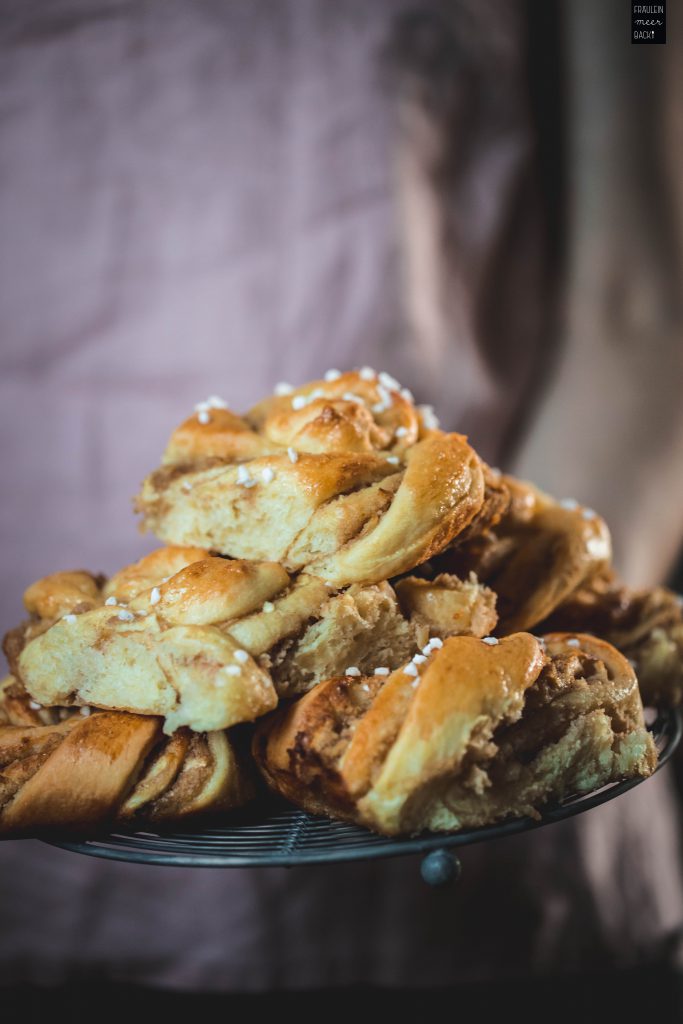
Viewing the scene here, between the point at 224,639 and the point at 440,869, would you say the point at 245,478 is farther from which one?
the point at 440,869

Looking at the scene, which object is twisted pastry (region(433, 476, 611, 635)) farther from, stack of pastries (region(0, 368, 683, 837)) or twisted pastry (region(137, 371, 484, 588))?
twisted pastry (region(137, 371, 484, 588))

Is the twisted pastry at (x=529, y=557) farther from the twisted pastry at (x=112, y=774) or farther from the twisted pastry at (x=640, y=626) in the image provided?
the twisted pastry at (x=112, y=774)

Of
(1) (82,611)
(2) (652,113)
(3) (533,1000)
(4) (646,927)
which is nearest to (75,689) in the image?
(1) (82,611)

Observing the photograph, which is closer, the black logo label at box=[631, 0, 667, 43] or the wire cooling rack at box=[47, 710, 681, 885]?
the wire cooling rack at box=[47, 710, 681, 885]

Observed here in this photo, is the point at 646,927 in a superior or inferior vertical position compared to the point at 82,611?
inferior

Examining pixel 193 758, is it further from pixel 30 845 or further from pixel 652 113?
pixel 652 113

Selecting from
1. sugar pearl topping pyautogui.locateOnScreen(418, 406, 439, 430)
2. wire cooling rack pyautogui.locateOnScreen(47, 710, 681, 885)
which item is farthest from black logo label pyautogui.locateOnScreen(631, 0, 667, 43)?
wire cooling rack pyautogui.locateOnScreen(47, 710, 681, 885)

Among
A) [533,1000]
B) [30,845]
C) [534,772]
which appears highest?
[534,772]

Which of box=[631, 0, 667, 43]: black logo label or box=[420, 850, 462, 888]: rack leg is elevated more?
box=[631, 0, 667, 43]: black logo label
